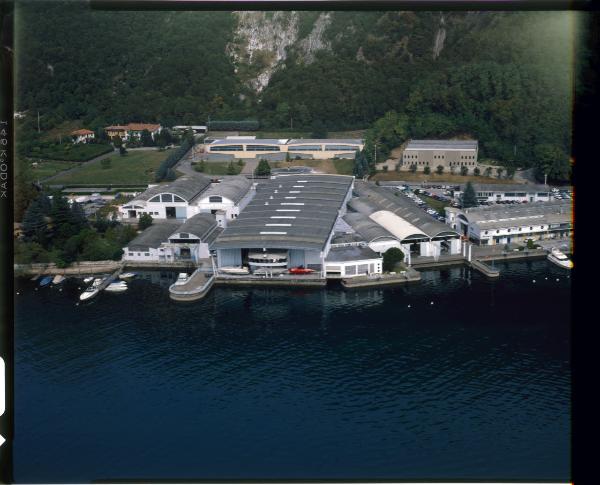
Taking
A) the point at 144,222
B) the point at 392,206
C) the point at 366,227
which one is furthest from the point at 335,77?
the point at 366,227

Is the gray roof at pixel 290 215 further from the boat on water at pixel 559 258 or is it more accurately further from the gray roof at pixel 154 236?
the boat on water at pixel 559 258

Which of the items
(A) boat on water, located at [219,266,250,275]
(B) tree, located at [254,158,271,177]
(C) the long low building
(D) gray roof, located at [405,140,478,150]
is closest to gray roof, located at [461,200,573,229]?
(A) boat on water, located at [219,266,250,275]

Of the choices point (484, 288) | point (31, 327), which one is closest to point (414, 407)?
point (484, 288)

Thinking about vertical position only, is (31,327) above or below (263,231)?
below

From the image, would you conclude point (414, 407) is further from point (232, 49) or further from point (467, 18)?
point (232, 49)

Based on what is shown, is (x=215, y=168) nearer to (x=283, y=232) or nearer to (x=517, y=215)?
(x=283, y=232)
